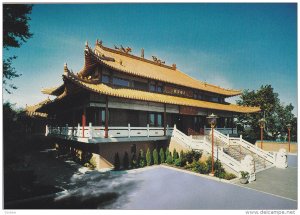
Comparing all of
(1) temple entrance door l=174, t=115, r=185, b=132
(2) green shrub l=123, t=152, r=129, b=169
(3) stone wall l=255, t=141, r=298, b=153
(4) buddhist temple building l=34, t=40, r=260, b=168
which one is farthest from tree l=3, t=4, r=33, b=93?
(3) stone wall l=255, t=141, r=298, b=153

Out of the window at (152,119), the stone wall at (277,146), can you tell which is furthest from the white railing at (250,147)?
the stone wall at (277,146)

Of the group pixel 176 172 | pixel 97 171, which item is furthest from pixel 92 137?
pixel 176 172

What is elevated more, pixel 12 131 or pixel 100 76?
pixel 100 76

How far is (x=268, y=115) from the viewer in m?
39.3

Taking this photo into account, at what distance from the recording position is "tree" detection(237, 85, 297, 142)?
126ft

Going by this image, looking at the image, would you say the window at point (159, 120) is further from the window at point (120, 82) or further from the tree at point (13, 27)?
the tree at point (13, 27)

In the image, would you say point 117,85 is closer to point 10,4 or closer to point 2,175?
point 10,4

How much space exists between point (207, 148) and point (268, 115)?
29.9 meters

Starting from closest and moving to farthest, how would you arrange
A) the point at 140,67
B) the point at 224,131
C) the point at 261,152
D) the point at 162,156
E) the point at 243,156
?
the point at 162,156 → the point at 243,156 → the point at 261,152 → the point at 140,67 → the point at 224,131

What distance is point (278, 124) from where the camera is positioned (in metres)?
39.8

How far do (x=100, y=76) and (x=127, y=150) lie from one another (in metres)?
6.13

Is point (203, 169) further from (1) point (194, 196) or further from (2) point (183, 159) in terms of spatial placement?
(1) point (194, 196)

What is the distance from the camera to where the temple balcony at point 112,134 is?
13.4m

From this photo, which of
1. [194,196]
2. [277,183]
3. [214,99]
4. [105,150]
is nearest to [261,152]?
[277,183]
